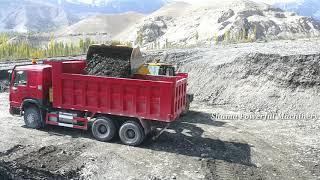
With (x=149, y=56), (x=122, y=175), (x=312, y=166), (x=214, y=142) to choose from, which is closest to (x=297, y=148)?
(x=312, y=166)

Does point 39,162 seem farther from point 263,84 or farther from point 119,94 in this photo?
point 263,84

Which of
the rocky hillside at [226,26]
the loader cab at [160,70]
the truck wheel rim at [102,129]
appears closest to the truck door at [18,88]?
the truck wheel rim at [102,129]

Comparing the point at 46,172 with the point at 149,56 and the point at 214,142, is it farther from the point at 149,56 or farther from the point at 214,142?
the point at 149,56

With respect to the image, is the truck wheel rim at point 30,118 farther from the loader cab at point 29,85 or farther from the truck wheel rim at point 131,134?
the truck wheel rim at point 131,134

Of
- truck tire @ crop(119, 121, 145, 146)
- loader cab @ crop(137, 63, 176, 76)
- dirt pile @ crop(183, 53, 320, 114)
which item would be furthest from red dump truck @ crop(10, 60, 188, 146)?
→ dirt pile @ crop(183, 53, 320, 114)

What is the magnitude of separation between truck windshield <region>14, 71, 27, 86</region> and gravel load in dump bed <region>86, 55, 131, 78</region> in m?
2.51

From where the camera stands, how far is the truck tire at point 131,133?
1351cm

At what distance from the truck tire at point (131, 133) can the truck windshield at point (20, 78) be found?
448 centimetres

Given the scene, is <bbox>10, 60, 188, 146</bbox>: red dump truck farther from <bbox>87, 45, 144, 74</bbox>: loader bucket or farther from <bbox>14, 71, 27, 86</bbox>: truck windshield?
<bbox>87, 45, 144, 74</bbox>: loader bucket

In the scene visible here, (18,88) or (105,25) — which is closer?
(18,88)

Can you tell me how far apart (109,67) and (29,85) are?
3237 mm

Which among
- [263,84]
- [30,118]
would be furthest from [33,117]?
[263,84]

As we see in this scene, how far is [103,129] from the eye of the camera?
46.4 ft

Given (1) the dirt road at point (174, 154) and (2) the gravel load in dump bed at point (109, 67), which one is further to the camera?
(2) the gravel load in dump bed at point (109, 67)
